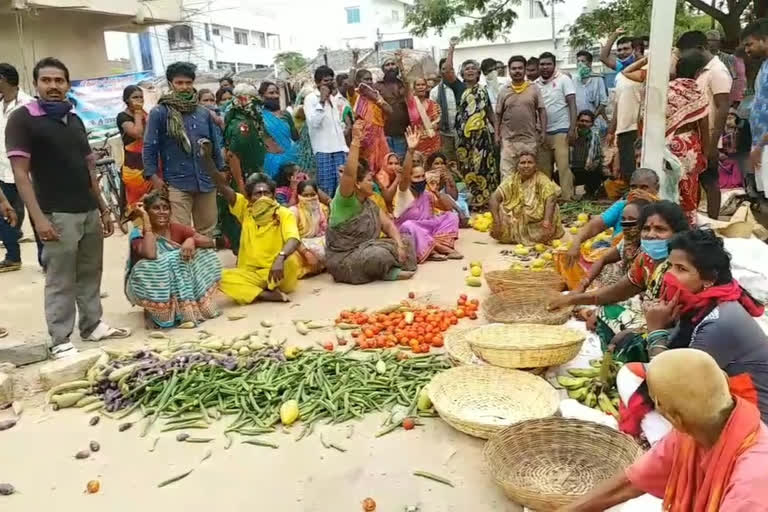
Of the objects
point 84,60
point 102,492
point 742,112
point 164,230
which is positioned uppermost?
point 84,60

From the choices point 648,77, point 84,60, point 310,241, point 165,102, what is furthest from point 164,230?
point 84,60

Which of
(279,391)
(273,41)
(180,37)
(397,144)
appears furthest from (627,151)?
(273,41)

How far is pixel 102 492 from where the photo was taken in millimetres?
3293

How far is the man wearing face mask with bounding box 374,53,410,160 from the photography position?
911cm

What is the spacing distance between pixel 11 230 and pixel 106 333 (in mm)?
3177

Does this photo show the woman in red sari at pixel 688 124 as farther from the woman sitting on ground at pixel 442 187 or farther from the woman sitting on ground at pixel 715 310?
the woman sitting on ground at pixel 715 310

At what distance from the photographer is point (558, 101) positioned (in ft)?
30.4

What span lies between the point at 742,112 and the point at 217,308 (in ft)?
20.6

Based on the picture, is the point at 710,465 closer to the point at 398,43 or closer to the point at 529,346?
the point at 529,346

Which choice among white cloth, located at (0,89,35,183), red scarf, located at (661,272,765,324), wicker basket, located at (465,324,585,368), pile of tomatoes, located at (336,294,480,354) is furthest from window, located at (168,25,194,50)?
red scarf, located at (661,272,765,324)

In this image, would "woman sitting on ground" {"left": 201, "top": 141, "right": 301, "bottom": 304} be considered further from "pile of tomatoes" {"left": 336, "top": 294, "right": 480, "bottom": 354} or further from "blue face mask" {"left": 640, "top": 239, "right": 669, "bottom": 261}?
"blue face mask" {"left": 640, "top": 239, "right": 669, "bottom": 261}

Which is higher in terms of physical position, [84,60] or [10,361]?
[84,60]

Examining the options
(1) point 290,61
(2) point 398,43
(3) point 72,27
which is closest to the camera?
(3) point 72,27

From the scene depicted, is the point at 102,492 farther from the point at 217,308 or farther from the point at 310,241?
the point at 310,241
